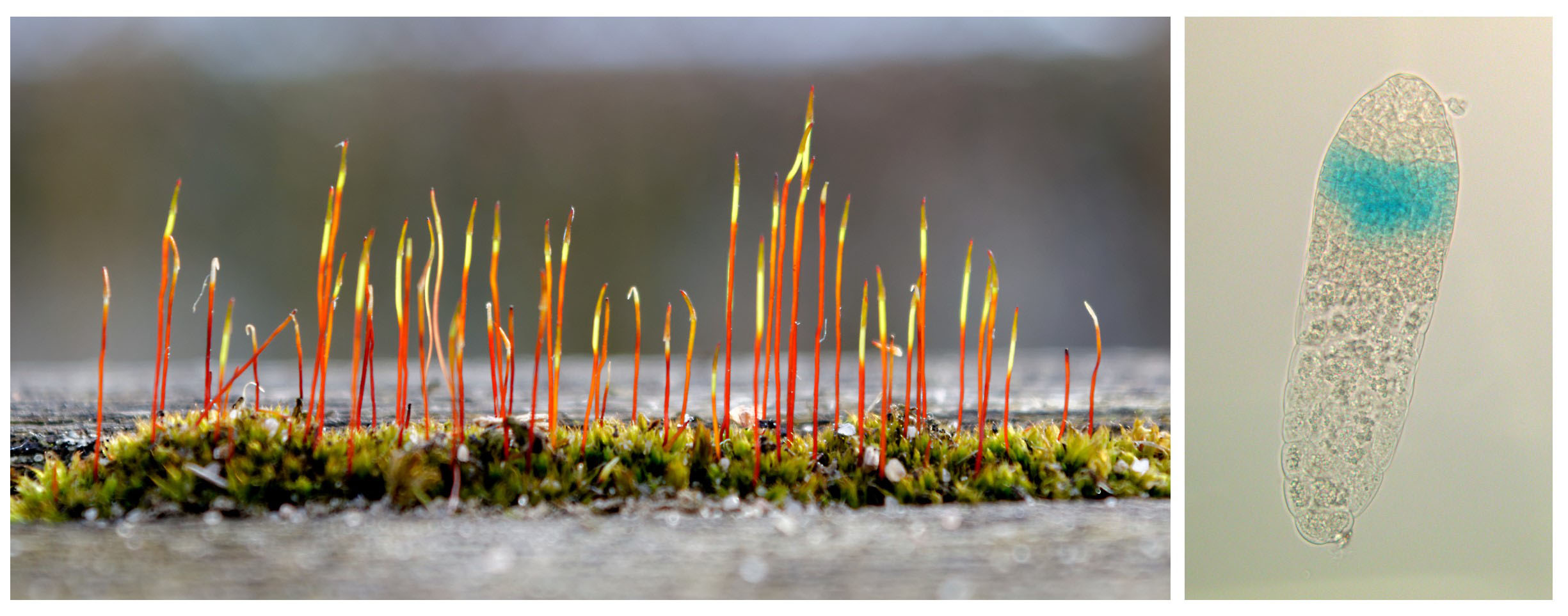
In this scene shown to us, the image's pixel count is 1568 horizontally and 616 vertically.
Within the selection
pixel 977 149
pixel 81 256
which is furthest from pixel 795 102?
pixel 81 256

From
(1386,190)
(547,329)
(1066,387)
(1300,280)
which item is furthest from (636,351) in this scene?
(1386,190)

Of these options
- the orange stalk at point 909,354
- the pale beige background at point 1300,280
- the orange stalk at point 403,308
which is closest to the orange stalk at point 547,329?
the orange stalk at point 403,308

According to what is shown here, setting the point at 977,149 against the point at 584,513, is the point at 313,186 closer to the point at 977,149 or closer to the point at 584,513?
the point at 584,513

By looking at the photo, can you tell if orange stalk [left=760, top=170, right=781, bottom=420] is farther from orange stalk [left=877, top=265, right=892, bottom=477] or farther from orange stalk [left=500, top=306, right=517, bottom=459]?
orange stalk [left=500, top=306, right=517, bottom=459]

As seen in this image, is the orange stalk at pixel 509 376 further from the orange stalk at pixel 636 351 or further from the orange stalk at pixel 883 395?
the orange stalk at pixel 883 395

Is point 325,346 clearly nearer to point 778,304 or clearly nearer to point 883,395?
point 778,304

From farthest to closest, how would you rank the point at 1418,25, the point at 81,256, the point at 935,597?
1. the point at 81,256
2. the point at 1418,25
3. the point at 935,597
